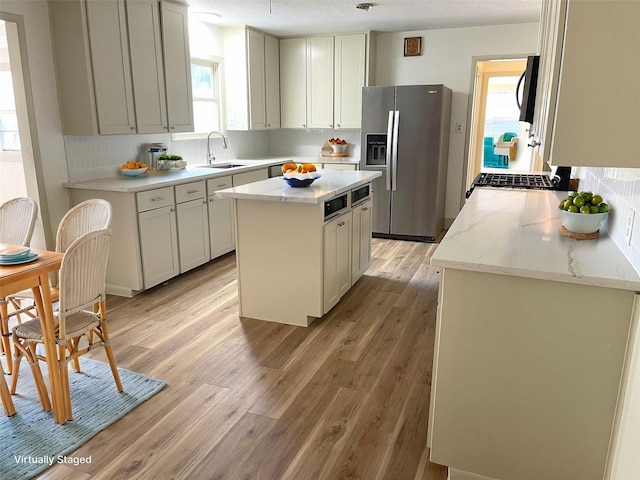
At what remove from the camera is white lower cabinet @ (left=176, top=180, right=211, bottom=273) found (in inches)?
168

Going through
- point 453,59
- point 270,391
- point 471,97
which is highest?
point 453,59

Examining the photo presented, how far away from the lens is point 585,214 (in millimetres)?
2033

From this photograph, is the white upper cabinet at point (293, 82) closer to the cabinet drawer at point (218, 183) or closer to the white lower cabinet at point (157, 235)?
the cabinet drawer at point (218, 183)

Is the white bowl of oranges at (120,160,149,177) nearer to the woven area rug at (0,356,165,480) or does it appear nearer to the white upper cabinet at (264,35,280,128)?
the woven area rug at (0,356,165,480)

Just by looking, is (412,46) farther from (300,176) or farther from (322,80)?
(300,176)

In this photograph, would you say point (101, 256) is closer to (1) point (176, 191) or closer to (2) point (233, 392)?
(2) point (233, 392)

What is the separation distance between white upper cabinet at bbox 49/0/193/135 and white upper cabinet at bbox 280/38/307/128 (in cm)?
189

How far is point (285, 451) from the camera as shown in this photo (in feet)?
6.88

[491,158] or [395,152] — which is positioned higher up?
[395,152]

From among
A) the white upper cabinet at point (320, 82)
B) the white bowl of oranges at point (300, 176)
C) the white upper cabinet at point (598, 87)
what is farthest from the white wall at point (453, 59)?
the white upper cabinet at point (598, 87)

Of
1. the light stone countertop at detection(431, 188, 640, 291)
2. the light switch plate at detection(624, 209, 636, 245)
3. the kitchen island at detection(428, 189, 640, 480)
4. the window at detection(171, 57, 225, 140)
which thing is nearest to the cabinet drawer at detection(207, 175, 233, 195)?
the window at detection(171, 57, 225, 140)

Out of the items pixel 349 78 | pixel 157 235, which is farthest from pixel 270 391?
pixel 349 78

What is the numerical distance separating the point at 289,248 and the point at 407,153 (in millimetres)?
2782

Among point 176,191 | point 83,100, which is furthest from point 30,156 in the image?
point 176,191
